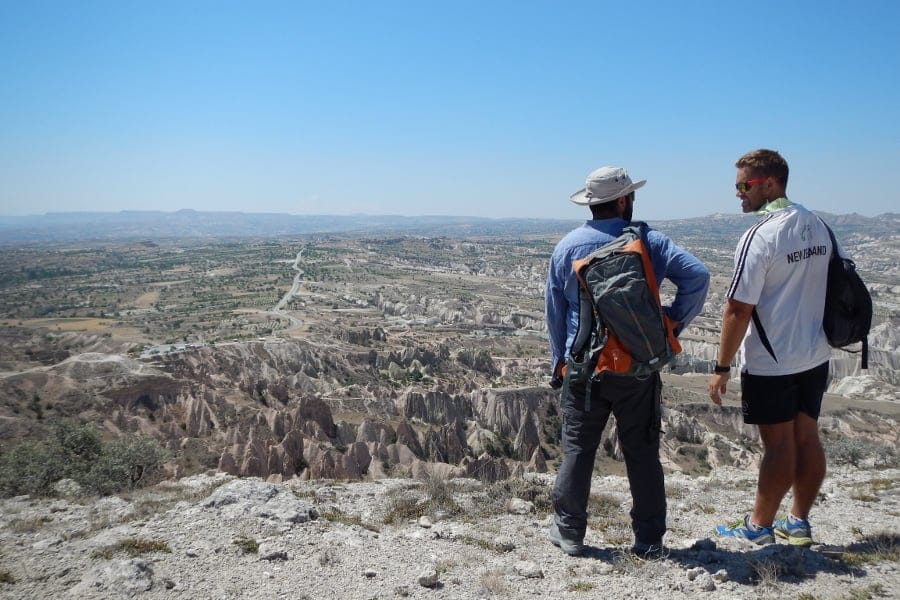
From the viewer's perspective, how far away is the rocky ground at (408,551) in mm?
3814

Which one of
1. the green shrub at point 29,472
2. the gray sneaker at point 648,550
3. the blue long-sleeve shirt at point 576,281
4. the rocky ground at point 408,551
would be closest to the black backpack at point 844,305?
the blue long-sleeve shirt at point 576,281

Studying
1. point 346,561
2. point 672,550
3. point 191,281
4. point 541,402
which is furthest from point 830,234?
point 191,281

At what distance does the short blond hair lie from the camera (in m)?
4.11

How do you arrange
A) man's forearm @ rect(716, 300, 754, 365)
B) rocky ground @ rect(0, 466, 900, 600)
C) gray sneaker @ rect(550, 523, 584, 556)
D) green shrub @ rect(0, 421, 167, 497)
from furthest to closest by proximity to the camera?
1. green shrub @ rect(0, 421, 167, 497)
2. gray sneaker @ rect(550, 523, 584, 556)
3. man's forearm @ rect(716, 300, 754, 365)
4. rocky ground @ rect(0, 466, 900, 600)

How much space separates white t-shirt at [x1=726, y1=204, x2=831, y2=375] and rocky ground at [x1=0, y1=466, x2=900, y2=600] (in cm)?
139

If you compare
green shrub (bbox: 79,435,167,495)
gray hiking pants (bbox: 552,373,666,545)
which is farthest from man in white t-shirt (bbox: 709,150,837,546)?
green shrub (bbox: 79,435,167,495)

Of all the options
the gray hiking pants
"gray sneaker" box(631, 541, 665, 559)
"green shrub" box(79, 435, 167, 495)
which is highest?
the gray hiking pants

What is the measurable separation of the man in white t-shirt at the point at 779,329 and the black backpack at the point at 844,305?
0.19 ft

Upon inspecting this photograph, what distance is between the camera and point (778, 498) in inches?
168

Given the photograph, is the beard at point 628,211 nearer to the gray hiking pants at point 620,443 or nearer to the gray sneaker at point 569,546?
the gray hiking pants at point 620,443

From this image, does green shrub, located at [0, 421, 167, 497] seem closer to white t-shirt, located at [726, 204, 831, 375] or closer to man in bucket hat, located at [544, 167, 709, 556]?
man in bucket hat, located at [544, 167, 709, 556]

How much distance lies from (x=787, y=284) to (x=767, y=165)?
887 mm

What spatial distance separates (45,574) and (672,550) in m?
4.67

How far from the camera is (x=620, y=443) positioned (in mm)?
4164
